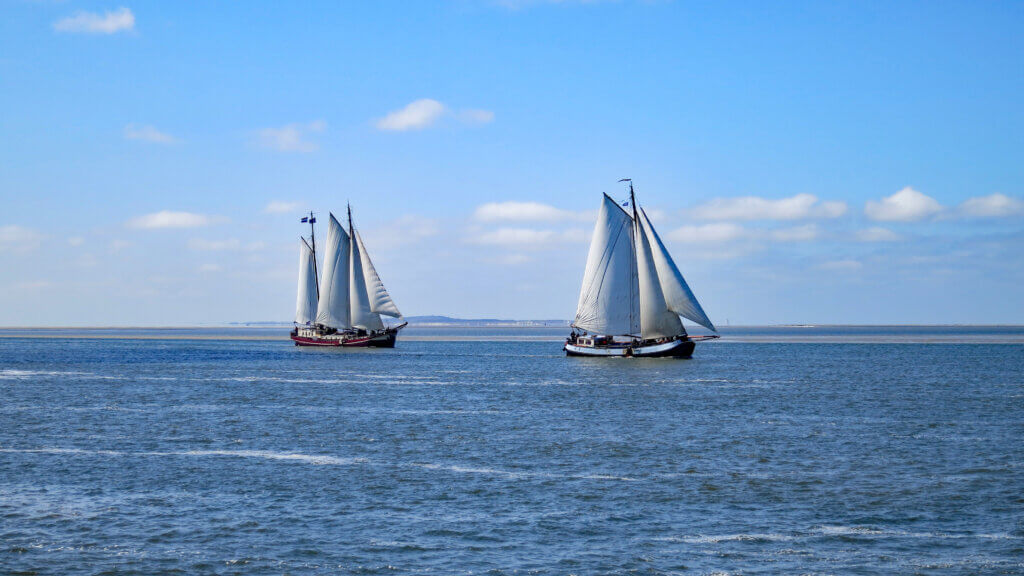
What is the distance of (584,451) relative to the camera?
121 ft

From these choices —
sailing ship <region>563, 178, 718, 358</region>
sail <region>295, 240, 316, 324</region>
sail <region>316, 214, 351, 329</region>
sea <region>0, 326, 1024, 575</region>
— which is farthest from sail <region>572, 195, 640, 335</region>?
sail <region>295, 240, 316, 324</region>

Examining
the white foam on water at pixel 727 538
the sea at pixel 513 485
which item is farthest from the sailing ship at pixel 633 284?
the white foam on water at pixel 727 538

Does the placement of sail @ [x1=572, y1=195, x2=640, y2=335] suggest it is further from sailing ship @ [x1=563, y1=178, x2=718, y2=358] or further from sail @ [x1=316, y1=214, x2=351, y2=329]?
sail @ [x1=316, y1=214, x2=351, y2=329]

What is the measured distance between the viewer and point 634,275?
100438mm

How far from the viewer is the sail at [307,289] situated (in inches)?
5906

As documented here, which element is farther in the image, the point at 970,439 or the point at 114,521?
the point at 970,439

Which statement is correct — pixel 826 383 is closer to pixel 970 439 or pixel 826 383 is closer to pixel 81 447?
pixel 970 439

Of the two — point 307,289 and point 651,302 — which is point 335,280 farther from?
point 651,302

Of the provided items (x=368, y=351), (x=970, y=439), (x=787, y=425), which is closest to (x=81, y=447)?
(x=787, y=425)

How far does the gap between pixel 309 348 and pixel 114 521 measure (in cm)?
13718

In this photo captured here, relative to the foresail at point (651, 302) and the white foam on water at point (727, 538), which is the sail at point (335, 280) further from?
the white foam on water at point (727, 538)

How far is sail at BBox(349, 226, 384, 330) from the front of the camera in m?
136

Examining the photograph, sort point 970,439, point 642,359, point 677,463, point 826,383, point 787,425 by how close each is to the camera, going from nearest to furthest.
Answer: point 677,463 → point 970,439 → point 787,425 → point 826,383 → point 642,359

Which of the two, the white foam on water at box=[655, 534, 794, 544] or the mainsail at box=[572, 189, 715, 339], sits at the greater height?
the mainsail at box=[572, 189, 715, 339]
